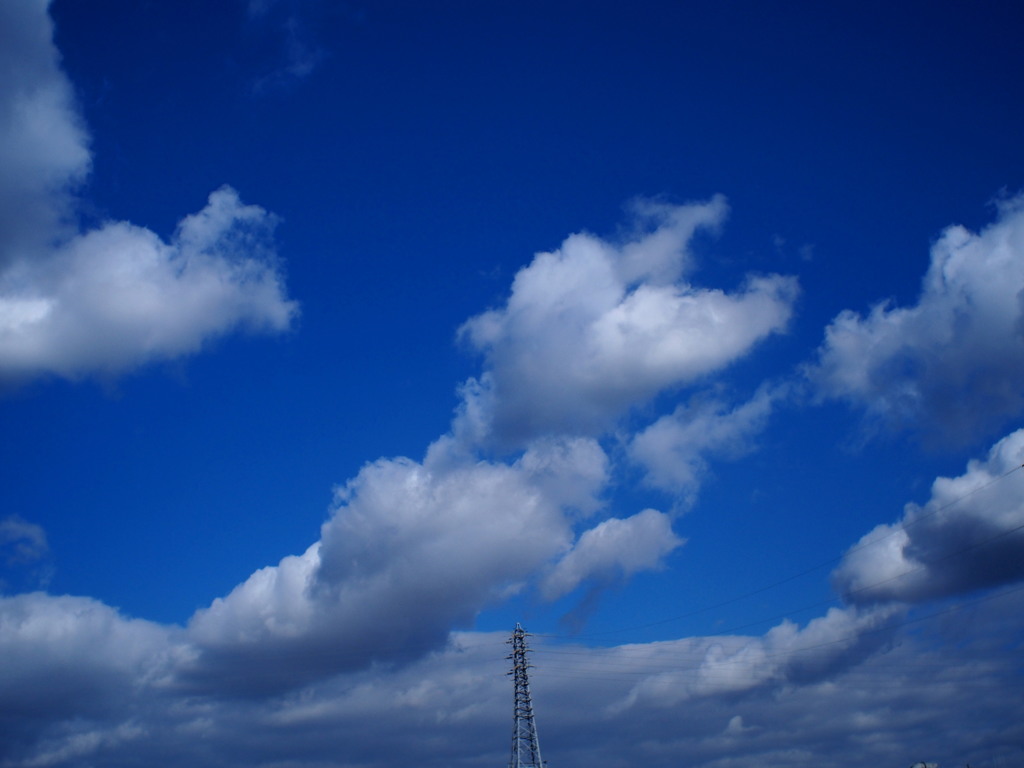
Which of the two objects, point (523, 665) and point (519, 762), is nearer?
point (519, 762)

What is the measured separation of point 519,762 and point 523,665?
1299 cm

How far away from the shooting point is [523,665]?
103000 millimetres

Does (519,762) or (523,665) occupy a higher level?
(523,665)

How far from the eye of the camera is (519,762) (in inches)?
3755
